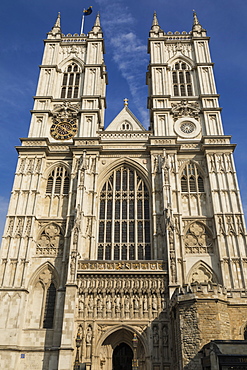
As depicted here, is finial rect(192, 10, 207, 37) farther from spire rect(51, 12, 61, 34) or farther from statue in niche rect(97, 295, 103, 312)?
statue in niche rect(97, 295, 103, 312)

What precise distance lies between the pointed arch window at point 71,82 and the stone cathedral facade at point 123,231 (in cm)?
12

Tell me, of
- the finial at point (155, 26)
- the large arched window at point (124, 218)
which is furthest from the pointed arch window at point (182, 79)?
the large arched window at point (124, 218)

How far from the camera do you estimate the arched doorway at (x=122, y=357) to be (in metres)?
21.2

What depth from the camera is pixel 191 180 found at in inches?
1003

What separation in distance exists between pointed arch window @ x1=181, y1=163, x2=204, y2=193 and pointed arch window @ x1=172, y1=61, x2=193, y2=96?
7.71 meters

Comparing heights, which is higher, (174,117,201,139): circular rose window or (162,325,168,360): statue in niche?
(174,117,201,139): circular rose window

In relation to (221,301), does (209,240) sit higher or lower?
higher

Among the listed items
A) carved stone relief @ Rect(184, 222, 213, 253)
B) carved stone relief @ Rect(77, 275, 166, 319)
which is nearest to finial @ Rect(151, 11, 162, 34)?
carved stone relief @ Rect(184, 222, 213, 253)

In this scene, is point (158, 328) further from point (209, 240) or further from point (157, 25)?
point (157, 25)

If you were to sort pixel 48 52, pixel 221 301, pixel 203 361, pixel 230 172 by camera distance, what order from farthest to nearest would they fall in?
pixel 48 52, pixel 230 172, pixel 221 301, pixel 203 361

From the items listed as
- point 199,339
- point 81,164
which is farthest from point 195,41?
point 199,339

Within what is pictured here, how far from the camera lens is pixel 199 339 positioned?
49.5ft

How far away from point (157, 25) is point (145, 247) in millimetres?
23275

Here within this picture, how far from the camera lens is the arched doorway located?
2119 centimetres
